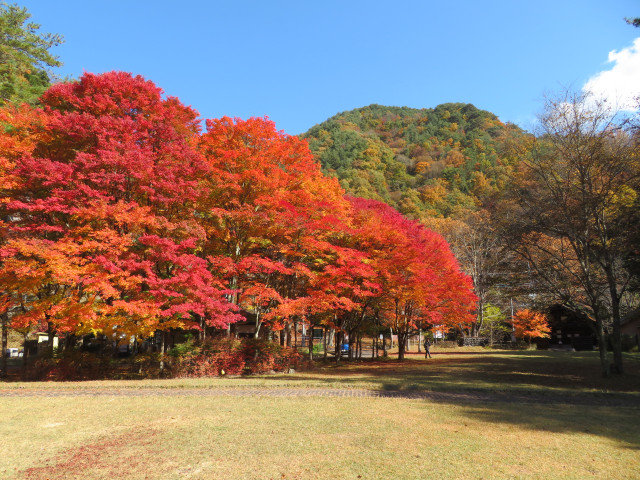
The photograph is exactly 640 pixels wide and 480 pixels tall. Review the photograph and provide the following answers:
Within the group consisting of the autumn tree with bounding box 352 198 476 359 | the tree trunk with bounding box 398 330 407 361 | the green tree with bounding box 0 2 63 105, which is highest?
the green tree with bounding box 0 2 63 105

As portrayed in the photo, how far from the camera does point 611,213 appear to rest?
653 inches

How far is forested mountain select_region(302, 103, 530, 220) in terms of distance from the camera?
62.6m

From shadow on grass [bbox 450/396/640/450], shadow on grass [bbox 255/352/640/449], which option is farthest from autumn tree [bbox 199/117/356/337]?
shadow on grass [bbox 450/396/640/450]

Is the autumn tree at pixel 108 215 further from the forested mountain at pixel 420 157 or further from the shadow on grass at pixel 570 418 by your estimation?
the forested mountain at pixel 420 157

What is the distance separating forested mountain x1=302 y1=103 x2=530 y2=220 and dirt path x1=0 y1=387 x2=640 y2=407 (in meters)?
36.2

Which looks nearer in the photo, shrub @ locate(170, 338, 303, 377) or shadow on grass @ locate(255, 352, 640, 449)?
shadow on grass @ locate(255, 352, 640, 449)

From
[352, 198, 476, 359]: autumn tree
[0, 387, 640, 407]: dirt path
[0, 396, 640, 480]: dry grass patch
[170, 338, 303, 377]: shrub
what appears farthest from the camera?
[352, 198, 476, 359]: autumn tree

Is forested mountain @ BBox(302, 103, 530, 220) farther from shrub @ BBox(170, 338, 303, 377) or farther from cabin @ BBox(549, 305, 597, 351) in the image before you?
shrub @ BBox(170, 338, 303, 377)

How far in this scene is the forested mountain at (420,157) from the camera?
62562 millimetres

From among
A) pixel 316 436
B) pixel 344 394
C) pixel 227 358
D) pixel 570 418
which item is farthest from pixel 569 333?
pixel 316 436

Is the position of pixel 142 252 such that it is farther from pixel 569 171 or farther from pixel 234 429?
pixel 569 171

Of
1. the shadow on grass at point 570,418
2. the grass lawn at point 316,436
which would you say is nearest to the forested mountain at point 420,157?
the grass lawn at point 316,436

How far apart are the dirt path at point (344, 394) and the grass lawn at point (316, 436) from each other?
141 millimetres

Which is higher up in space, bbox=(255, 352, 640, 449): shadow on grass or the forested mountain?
the forested mountain
